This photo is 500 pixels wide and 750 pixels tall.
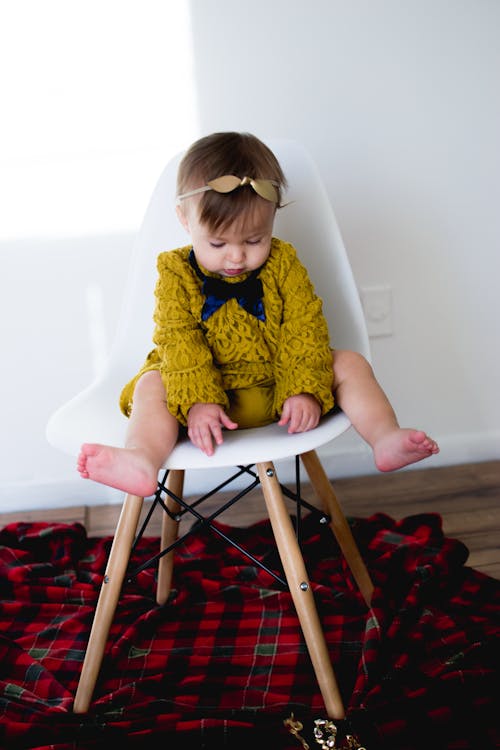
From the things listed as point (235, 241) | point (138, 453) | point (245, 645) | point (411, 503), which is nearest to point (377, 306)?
point (411, 503)

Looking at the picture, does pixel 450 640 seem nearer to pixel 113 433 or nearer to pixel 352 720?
pixel 352 720

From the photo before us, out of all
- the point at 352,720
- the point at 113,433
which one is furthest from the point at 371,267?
the point at 352,720

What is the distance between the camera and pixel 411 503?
1914mm

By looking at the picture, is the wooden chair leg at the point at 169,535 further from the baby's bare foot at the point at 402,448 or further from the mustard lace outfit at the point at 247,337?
the baby's bare foot at the point at 402,448

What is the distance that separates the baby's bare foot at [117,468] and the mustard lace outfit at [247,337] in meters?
0.18

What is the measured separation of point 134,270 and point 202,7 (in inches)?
25.5

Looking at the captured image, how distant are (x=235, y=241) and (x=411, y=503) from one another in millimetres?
904

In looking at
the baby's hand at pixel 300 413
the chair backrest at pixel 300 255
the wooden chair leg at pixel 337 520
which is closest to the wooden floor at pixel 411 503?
the wooden chair leg at pixel 337 520

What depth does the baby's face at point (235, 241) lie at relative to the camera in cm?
126

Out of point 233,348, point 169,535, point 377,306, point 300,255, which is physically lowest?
point 169,535

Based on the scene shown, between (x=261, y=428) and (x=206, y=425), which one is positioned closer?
(x=206, y=425)

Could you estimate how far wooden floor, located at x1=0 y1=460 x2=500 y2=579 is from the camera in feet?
5.93

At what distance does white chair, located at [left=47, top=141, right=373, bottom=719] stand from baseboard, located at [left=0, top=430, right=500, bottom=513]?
1.73ft

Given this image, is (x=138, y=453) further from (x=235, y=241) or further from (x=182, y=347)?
(x=235, y=241)
